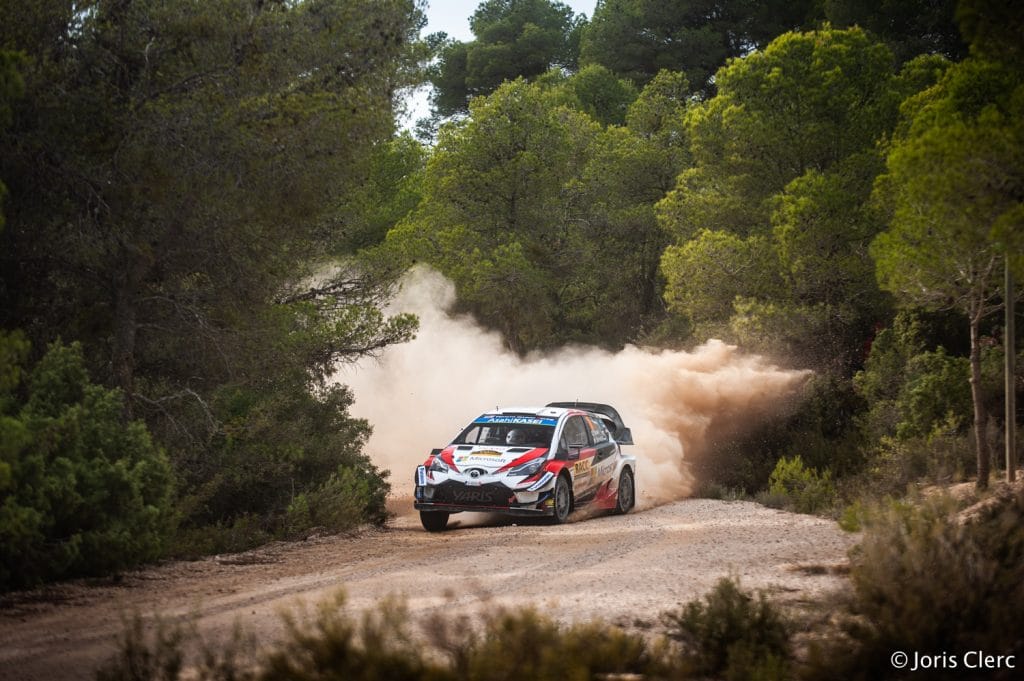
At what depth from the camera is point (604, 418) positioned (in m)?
19.8

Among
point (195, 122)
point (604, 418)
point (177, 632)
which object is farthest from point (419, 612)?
point (604, 418)

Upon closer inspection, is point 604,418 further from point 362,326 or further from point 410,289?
point 410,289

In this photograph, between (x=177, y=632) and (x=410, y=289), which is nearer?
(x=177, y=632)

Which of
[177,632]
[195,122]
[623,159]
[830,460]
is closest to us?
[177,632]

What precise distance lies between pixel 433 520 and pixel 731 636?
30.0 feet

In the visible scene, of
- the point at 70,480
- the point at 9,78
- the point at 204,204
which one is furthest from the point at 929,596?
the point at 204,204

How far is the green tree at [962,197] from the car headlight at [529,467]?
6.19 meters

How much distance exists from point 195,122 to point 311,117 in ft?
5.98

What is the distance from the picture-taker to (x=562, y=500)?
16328 mm

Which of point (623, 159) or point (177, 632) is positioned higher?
point (623, 159)

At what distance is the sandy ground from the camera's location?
8.93 metres

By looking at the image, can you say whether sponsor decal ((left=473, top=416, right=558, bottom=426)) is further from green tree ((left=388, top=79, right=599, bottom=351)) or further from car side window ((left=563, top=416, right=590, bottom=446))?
green tree ((left=388, top=79, right=599, bottom=351))

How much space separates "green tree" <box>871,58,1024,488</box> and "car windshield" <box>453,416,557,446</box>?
609cm

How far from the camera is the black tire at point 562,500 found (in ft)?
52.6
